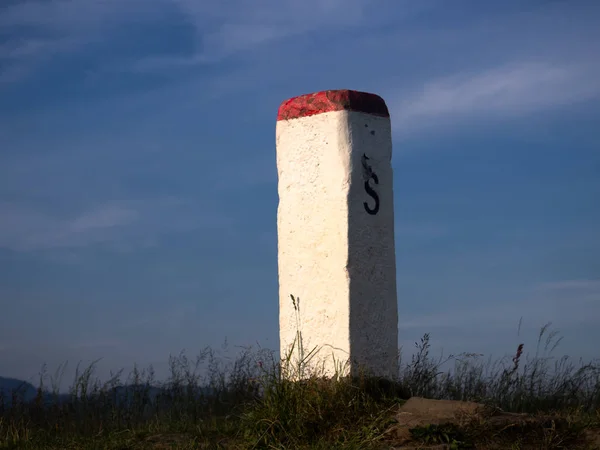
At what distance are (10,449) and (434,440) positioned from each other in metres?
4.29

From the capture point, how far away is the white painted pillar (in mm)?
7133

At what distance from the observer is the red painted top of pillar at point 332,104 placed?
7328mm

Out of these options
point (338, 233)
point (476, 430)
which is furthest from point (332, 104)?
point (476, 430)

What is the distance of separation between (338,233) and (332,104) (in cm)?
130

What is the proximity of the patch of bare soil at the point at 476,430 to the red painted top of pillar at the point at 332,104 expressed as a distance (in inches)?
115

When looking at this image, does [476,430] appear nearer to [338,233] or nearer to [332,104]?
[338,233]

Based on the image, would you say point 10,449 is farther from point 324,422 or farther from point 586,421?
point 586,421

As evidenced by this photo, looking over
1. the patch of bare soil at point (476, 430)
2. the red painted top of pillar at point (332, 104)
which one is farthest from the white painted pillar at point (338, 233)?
the patch of bare soil at point (476, 430)

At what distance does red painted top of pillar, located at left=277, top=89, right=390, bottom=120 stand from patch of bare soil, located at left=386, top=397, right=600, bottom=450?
2.93 m

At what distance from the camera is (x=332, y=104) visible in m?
7.34

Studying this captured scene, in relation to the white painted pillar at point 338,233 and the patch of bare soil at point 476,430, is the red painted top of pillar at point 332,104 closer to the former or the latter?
the white painted pillar at point 338,233

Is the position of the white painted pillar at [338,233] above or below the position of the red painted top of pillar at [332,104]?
below

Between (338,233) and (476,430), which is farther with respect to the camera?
(338,233)

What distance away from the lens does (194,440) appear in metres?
6.61
